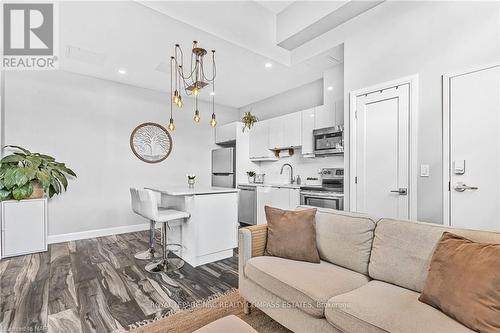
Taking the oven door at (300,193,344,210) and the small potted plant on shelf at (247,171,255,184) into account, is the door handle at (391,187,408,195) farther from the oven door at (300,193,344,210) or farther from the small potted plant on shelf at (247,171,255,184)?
the small potted plant on shelf at (247,171,255,184)

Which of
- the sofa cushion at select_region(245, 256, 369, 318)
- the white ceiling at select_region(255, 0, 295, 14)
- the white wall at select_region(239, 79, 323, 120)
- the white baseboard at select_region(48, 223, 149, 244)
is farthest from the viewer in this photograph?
the white wall at select_region(239, 79, 323, 120)

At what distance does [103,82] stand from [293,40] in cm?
348

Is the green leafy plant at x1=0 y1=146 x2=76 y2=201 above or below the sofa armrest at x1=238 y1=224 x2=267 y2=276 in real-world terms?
above

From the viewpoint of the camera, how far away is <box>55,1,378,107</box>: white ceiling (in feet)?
8.77

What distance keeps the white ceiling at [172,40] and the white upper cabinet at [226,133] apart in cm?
109

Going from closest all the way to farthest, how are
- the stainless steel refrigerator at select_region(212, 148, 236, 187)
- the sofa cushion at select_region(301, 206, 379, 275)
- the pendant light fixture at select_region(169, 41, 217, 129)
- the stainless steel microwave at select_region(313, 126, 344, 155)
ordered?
1. the sofa cushion at select_region(301, 206, 379, 275)
2. the pendant light fixture at select_region(169, 41, 217, 129)
3. the stainless steel microwave at select_region(313, 126, 344, 155)
4. the stainless steel refrigerator at select_region(212, 148, 236, 187)

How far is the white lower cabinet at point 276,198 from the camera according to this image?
4176 millimetres

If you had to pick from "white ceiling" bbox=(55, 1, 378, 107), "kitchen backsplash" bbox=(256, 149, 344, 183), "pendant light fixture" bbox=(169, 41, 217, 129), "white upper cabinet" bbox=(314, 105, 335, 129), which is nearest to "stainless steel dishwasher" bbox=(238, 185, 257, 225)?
"kitchen backsplash" bbox=(256, 149, 344, 183)

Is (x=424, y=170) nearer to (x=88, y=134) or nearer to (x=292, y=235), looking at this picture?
(x=292, y=235)

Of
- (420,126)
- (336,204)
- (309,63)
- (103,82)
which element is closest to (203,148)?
(103,82)

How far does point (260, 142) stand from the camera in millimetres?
5246

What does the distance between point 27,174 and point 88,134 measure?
3.97ft

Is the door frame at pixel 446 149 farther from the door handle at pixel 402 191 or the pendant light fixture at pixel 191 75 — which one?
the pendant light fixture at pixel 191 75

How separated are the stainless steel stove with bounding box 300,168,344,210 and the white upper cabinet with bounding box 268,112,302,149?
83 cm
